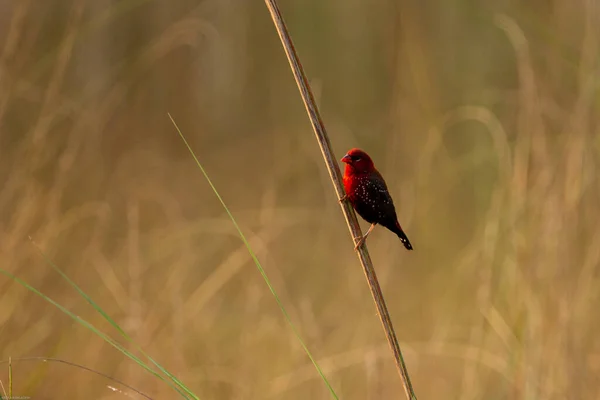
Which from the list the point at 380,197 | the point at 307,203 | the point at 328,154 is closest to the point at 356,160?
the point at 380,197

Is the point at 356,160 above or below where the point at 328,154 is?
below

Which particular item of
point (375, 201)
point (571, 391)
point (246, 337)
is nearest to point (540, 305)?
point (571, 391)

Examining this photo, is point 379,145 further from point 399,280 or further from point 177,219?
point 177,219

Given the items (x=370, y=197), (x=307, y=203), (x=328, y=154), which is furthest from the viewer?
(x=307, y=203)

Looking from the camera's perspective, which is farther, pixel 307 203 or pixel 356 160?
pixel 307 203

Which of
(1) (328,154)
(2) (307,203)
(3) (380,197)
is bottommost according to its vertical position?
(2) (307,203)

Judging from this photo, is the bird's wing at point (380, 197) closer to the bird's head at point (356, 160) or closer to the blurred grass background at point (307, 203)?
the bird's head at point (356, 160)

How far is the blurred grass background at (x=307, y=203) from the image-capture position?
1443mm

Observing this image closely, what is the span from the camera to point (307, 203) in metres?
2.96

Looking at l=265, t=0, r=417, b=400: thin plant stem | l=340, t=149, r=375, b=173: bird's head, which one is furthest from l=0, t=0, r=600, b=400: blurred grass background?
l=265, t=0, r=417, b=400: thin plant stem

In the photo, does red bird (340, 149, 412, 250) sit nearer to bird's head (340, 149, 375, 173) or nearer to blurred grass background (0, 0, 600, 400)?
bird's head (340, 149, 375, 173)

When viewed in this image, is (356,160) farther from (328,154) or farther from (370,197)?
(328,154)

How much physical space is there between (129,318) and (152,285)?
776 mm

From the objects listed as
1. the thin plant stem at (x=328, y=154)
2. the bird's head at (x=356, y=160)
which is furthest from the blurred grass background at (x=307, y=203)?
the thin plant stem at (x=328, y=154)
